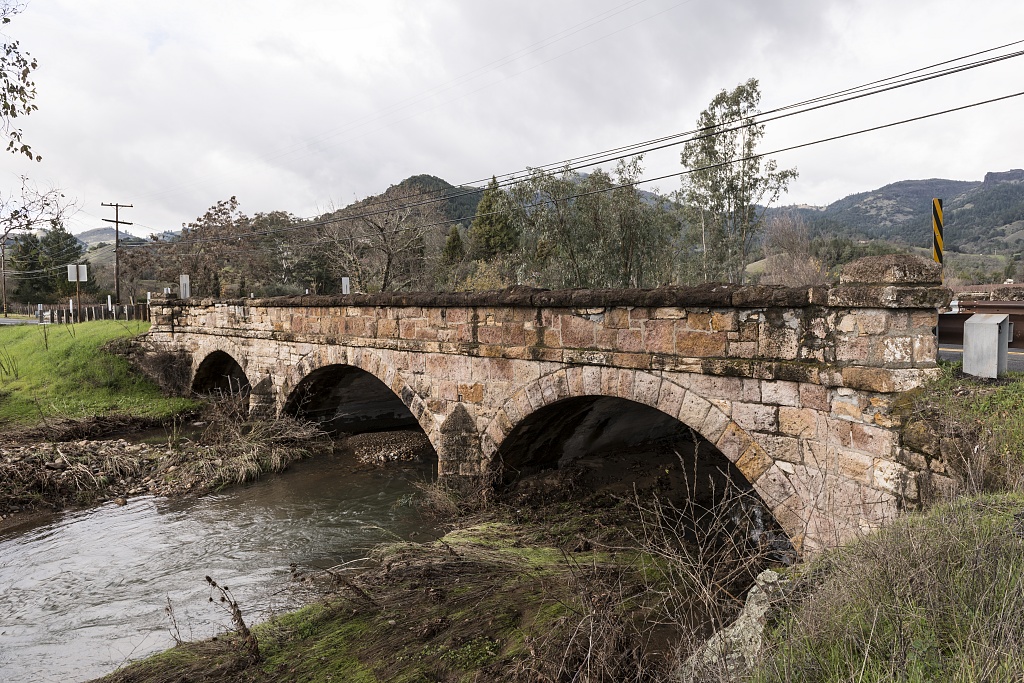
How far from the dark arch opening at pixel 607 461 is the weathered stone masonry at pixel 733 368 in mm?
439

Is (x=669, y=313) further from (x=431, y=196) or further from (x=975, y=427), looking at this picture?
(x=431, y=196)

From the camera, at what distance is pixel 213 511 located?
333 inches

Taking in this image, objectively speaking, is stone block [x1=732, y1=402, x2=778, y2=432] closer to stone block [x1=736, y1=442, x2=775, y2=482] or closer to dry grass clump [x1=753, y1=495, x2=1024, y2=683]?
stone block [x1=736, y1=442, x2=775, y2=482]

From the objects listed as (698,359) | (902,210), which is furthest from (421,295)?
(902,210)

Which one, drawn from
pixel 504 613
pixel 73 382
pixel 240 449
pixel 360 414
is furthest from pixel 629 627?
pixel 73 382

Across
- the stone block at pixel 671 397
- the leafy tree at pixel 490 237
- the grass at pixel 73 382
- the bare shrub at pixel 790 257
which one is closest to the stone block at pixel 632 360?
the stone block at pixel 671 397

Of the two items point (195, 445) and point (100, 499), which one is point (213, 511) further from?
point (195, 445)

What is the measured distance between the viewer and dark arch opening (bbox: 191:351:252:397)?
1437 centimetres

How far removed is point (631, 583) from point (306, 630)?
8.67ft

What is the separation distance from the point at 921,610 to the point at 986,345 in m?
2.58

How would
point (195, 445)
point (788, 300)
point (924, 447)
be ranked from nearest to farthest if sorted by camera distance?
point (924, 447) → point (788, 300) → point (195, 445)

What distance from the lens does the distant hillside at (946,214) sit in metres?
44.7

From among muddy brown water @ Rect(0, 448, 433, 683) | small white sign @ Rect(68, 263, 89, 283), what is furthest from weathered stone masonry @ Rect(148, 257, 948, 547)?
small white sign @ Rect(68, 263, 89, 283)

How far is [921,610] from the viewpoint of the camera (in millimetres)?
2346
